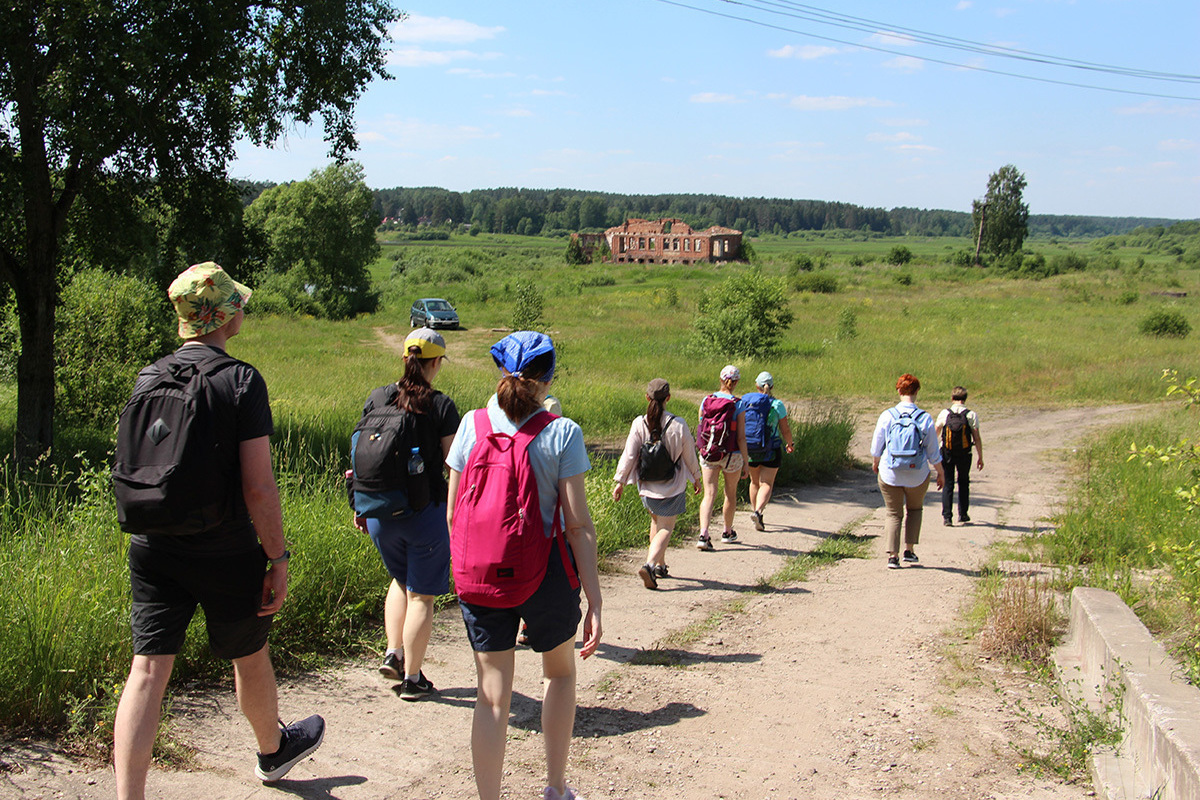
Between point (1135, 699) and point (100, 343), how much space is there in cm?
1757

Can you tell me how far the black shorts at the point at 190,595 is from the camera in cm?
295

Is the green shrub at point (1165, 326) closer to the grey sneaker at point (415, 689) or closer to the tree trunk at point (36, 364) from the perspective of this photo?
the tree trunk at point (36, 364)

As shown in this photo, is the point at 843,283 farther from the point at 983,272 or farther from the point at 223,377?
the point at 223,377

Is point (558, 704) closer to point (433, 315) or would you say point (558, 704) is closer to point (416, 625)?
point (416, 625)

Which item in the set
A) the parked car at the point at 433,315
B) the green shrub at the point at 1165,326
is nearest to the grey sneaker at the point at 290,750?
the parked car at the point at 433,315

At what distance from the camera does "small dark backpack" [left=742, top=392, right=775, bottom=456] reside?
29.0 ft

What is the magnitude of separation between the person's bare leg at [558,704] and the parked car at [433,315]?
1562 inches

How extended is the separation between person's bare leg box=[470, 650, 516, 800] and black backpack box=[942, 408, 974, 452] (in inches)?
330

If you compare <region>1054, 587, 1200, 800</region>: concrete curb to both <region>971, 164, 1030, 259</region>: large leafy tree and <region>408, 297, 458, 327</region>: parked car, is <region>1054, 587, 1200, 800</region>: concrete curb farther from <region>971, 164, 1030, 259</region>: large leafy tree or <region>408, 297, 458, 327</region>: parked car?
<region>971, 164, 1030, 259</region>: large leafy tree

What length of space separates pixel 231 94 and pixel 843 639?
33.1 ft

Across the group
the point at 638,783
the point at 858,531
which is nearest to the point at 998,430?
the point at 858,531

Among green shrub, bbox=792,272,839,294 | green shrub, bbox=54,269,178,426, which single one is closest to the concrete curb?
green shrub, bbox=54,269,178,426

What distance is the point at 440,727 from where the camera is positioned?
410 centimetres

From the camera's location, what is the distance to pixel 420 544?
13.9ft
